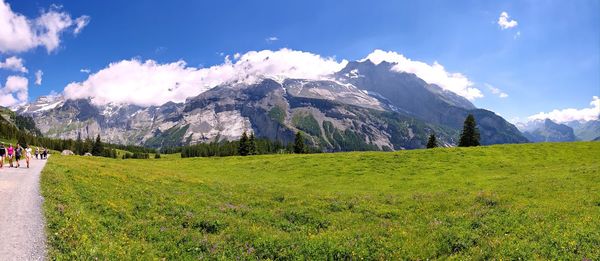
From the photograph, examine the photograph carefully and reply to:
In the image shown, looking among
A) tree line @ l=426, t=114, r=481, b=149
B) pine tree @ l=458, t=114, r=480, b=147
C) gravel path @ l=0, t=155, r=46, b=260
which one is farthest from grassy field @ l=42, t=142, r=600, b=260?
pine tree @ l=458, t=114, r=480, b=147

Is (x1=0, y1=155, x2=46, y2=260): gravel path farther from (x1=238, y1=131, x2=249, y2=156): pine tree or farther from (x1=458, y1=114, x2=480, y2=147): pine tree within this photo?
(x1=458, y1=114, x2=480, y2=147): pine tree

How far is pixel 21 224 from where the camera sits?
1551 cm

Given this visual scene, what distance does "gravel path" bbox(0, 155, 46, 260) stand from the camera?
12.8m

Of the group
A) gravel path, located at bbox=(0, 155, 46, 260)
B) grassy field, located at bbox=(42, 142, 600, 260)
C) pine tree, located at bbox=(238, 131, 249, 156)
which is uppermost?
pine tree, located at bbox=(238, 131, 249, 156)

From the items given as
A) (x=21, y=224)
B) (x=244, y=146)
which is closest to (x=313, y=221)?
(x=21, y=224)

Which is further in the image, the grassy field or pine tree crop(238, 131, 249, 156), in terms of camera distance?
pine tree crop(238, 131, 249, 156)

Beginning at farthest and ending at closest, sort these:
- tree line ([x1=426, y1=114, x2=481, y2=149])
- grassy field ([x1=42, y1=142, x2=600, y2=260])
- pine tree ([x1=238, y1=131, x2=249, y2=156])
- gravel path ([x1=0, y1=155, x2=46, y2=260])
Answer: pine tree ([x1=238, y1=131, x2=249, y2=156]) → tree line ([x1=426, y1=114, x2=481, y2=149]) → grassy field ([x1=42, y1=142, x2=600, y2=260]) → gravel path ([x1=0, y1=155, x2=46, y2=260])

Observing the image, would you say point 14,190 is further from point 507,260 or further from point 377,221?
point 507,260

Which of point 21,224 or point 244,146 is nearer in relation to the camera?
point 21,224

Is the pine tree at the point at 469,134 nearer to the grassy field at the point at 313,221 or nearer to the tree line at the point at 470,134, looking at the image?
the tree line at the point at 470,134

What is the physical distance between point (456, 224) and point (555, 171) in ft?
97.6

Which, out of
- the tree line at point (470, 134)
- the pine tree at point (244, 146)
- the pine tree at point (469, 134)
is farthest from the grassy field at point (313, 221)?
the pine tree at point (244, 146)

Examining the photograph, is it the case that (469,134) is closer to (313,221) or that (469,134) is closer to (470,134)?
(470,134)

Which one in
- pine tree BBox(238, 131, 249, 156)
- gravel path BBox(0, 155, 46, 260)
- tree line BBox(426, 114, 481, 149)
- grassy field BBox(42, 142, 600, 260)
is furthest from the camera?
pine tree BBox(238, 131, 249, 156)
